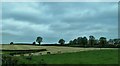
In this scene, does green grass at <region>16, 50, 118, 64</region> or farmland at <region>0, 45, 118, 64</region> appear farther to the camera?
farmland at <region>0, 45, 118, 64</region>

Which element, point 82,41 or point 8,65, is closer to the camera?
point 8,65

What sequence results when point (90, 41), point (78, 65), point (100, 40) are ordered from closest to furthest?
point (78, 65)
point (100, 40)
point (90, 41)

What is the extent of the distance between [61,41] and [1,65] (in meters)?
124

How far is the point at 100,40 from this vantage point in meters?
161

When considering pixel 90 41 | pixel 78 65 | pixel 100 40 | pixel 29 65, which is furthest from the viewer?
pixel 90 41

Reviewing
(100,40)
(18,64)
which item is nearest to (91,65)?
(18,64)

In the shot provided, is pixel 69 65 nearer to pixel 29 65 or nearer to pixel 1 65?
pixel 29 65

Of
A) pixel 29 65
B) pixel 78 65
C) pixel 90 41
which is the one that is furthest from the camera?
pixel 90 41

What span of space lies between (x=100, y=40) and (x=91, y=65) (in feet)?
396

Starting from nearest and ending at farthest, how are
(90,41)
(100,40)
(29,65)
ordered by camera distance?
(29,65) < (100,40) < (90,41)

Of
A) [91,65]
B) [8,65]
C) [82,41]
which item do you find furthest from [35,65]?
[82,41]

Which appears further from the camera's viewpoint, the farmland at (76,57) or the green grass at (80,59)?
the farmland at (76,57)

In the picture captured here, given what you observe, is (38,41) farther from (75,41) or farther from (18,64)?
(18,64)

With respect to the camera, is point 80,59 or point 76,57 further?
point 76,57
